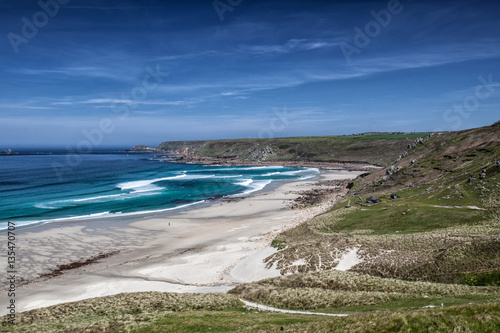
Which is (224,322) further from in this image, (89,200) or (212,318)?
(89,200)

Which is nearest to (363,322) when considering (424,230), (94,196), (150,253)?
(424,230)

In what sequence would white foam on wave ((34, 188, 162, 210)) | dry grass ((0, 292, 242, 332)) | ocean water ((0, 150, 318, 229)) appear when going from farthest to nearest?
white foam on wave ((34, 188, 162, 210)) → ocean water ((0, 150, 318, 229)) → dry grass ((0, 292, 242, 332))

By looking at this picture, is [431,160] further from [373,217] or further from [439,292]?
[439,292]

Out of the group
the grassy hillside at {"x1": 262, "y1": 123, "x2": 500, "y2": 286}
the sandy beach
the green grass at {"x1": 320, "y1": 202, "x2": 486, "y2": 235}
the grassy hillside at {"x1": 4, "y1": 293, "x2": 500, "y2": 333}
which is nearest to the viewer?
the grassy hillside at {"x1": 4, "y1": 293, "x2": 500, "y2": 333}

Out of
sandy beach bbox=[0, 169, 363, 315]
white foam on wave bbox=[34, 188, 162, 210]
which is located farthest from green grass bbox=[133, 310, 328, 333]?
white foam on wave bbox=[34, 188, 162, 210]

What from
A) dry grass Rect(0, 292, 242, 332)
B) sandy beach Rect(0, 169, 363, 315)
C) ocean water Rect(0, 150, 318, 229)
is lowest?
sandy beach Rect(0, 169, 363, 315)

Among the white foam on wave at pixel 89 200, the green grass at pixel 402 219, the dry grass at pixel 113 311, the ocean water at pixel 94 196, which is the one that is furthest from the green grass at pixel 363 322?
the white foam on wave at pixel 89 200

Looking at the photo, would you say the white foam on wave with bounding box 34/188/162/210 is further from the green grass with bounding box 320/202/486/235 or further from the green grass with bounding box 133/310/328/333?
the green grass with bounding box 133/310/328/333

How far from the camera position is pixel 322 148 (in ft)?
650

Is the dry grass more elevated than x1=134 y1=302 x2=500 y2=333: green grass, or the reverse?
x1=134 y1=302 x2=500 y2=333: green grass

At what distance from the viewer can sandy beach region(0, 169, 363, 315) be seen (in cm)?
2980

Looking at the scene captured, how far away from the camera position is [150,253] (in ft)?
132

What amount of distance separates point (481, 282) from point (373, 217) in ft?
63.4

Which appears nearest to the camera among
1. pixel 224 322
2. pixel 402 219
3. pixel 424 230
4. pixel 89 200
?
pixel 224 322
